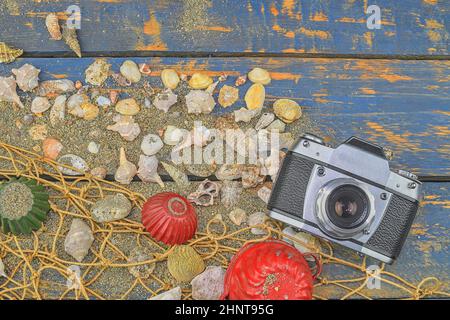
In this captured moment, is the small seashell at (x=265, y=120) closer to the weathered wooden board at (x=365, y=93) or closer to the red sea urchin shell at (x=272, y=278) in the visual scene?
the weathered wooden board at (x=365, y=93)

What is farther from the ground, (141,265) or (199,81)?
(199,81)

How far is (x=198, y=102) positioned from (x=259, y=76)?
0.11 m

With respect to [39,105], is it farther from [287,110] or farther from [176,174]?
[287,110]

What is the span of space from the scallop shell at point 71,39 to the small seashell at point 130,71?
77mm

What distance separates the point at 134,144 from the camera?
1.07 m

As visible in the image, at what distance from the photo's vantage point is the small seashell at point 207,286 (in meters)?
1.01

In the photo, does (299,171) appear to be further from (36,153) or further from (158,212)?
(36,153)

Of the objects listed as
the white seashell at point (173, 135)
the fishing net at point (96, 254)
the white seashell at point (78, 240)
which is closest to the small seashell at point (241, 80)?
the white seashell at point (173, 135)

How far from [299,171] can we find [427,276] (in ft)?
0.94

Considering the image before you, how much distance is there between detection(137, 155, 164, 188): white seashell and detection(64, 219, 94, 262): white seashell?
0.12 m

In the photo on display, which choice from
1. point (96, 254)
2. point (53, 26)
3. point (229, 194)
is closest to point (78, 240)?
point (96, 254)

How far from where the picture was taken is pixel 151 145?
1.06 m

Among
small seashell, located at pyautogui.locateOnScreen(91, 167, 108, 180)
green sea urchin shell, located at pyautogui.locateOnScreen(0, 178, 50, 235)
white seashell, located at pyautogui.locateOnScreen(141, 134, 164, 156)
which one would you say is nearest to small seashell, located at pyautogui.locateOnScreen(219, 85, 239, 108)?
white seashell, located at pyautogui.locateOnScreen(141, 134, 164, 156)

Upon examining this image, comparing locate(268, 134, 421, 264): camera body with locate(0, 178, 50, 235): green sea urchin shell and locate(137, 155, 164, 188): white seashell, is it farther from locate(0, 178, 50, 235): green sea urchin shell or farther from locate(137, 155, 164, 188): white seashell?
locate(0, 178, 50, 235): green sea urchin shell
